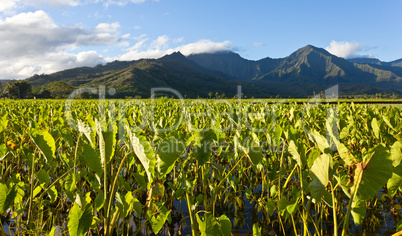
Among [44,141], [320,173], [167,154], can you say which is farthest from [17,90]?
[320,173]

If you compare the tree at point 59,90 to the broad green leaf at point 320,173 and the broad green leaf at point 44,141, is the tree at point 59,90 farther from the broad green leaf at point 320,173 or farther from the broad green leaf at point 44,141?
the broad green leaf at point 320,173

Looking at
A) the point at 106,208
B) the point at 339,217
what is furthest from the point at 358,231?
the point at 106,208

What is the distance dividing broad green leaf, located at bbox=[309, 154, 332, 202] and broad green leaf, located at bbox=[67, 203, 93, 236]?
0.87m

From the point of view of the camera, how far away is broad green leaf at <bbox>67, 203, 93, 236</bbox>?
971 millimetres

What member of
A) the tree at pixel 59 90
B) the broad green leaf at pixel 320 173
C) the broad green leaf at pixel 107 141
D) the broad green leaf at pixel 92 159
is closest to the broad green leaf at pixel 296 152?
the broad green leaf at pixel 320 173

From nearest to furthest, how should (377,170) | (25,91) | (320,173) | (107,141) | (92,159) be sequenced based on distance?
(377,170) → (320,173) → (107,141) → (92,159) → (25,91)

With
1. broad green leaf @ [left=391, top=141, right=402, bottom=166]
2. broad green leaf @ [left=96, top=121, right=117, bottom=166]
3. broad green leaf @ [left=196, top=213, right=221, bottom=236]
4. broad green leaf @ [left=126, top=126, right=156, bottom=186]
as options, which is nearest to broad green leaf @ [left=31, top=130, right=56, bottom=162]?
broad green leaf @ [left=96, top=121, right=117, bottom=166]

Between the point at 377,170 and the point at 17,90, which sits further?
the point at 17,90

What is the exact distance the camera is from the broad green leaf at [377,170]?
813 mm

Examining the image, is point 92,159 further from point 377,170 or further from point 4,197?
point 377,170

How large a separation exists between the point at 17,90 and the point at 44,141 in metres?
71.0

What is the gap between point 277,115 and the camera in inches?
128

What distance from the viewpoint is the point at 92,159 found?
1225mm

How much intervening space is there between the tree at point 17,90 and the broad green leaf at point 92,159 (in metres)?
67.9
